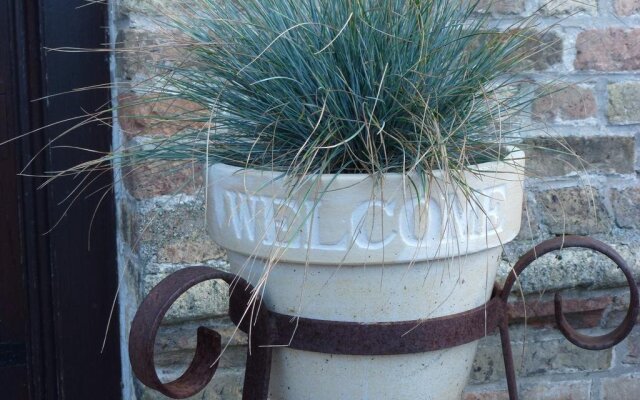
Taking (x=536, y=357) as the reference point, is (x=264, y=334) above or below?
above

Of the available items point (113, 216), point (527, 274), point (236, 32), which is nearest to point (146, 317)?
point (236, 32)

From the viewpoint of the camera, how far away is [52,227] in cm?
204

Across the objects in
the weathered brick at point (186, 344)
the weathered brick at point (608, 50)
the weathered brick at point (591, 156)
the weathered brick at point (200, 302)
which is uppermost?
the weathered brick at point (608, 50)

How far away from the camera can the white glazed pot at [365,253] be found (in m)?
1.10

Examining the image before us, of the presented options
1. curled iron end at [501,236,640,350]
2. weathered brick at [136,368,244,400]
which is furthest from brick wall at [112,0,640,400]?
curled iron end at [501,236,640,350]

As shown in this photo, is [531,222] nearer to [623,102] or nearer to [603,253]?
[623,102]

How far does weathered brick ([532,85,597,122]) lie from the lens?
2.02 m

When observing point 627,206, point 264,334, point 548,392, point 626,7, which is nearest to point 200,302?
point 264,334

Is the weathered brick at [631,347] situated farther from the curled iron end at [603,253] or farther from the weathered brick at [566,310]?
the curled iron end at [603,253]

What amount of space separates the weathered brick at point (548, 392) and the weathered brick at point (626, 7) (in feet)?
3.04

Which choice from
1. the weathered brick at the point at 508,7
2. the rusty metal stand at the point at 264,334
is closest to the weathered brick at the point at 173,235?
the rusty metal stand at the point at 264,334

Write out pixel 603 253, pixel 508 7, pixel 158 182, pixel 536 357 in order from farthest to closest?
pixel 536 357
pixel 508 7
pixel 158 182
pixel 603 253

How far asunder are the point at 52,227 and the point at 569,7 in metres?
1.36

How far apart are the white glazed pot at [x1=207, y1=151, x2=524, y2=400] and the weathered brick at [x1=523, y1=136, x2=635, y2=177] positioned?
82 centimetres
